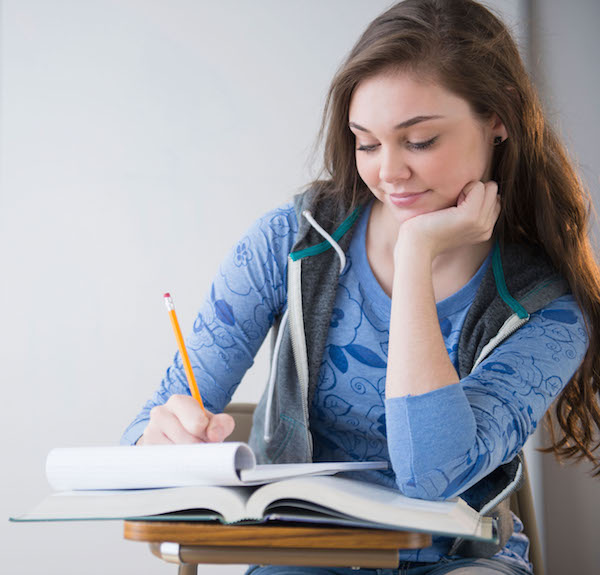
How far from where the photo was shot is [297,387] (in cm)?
112

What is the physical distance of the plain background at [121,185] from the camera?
185 cm

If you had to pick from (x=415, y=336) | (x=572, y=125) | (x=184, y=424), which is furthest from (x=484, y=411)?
(x=572, y=125)

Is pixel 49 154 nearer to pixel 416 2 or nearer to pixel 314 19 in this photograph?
pixel 314 19

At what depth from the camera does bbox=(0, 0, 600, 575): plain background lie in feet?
6.06

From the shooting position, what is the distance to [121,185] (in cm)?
187

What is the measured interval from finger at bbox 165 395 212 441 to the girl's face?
0.43 meters

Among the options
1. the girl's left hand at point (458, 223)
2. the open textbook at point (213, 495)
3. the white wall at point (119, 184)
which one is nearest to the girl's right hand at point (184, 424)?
the open textbook at point (213, 495)

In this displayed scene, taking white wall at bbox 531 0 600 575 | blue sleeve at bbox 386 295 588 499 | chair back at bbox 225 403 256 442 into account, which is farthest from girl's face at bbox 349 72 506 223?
white wall at bbox 531 0 600 575

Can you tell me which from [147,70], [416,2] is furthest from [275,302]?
[147,70]

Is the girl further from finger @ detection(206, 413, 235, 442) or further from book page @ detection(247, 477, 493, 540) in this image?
book page @ detection(247, 477, 493, 540)

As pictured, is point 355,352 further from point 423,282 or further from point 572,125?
point 572,125

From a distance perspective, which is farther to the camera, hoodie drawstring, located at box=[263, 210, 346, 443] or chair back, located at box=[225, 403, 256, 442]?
chair back, located at box=[225, 403, 256, 442]

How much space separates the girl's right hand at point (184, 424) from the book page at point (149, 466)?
10 centimetres

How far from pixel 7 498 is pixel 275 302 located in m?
1.08
